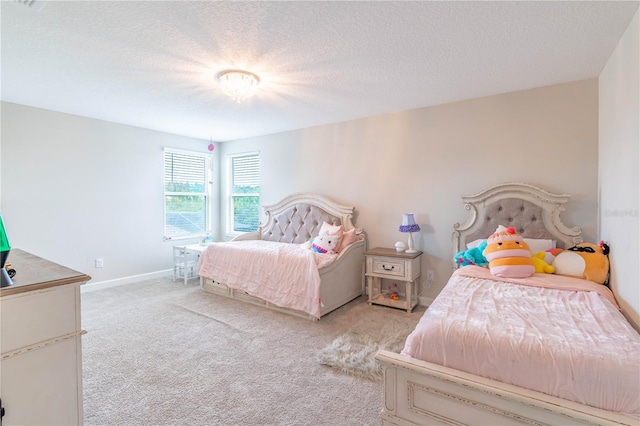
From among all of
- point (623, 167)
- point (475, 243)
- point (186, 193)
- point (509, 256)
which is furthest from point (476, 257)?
Answer: point (186, 193)

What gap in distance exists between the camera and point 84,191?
3.96 meters

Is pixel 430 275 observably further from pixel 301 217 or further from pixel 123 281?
pixel 123 281

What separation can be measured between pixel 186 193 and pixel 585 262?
17.3 feet

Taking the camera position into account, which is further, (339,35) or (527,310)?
(339,35)

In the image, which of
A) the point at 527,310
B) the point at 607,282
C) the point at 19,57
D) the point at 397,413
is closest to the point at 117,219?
the point at 19,57

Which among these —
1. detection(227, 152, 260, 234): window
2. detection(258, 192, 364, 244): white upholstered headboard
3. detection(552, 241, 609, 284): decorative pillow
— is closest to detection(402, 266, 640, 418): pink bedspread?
detection(552, 241, 609, 284): decorative pillow

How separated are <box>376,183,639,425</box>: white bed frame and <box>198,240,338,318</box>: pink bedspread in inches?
62.3

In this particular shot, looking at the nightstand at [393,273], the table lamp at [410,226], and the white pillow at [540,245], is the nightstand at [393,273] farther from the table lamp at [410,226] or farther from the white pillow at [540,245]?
the white pillow at [540,245]

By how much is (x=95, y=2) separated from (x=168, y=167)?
11.3 ft

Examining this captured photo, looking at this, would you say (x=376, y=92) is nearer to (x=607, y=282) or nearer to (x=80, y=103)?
(x=607, y=282)

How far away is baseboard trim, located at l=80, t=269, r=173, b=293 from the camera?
3.97m

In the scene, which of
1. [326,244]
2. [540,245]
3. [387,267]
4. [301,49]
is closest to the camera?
[301,49]

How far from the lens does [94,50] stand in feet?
7.25

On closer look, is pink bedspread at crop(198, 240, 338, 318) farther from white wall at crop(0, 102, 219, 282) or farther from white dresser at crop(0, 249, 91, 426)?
white dresser at crop(0, 249, 91, 426)
